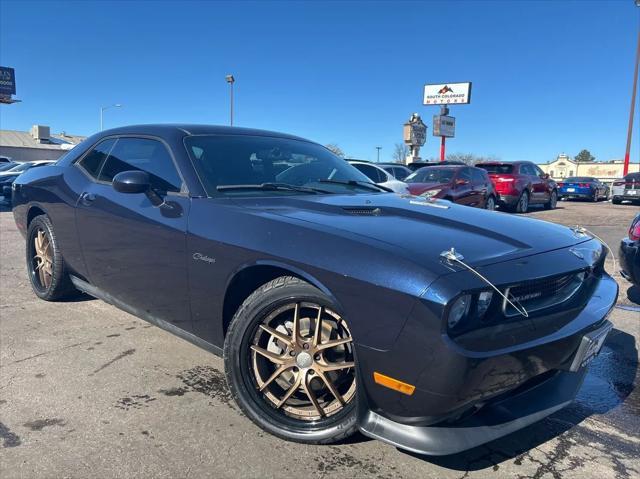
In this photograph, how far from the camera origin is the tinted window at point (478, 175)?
1165cm

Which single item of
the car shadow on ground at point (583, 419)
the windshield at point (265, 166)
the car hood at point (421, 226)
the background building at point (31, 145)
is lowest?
the car shadow on ground at point (583, 419)

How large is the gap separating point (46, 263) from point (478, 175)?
32.5 feet

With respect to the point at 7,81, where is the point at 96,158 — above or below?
below

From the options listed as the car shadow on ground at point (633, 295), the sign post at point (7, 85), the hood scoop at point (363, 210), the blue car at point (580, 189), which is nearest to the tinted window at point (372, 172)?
the car shadow on ground at point (633, 295)

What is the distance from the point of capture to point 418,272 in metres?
1.86

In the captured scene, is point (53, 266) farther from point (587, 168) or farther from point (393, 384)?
point (587, 168)

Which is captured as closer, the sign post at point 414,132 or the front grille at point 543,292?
the front grille at point 543,292

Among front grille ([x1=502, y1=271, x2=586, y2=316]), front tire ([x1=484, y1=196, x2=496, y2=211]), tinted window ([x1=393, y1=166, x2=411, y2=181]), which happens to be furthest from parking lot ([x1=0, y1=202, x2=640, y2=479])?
tinted window ([x1=393, y1=166, x2=411, y2=181])

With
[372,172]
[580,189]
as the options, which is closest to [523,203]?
[372,172]

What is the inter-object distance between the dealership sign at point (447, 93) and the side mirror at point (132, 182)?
39.1m

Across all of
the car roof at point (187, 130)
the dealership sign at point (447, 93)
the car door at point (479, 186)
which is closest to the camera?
the car roof at point (187, 130)

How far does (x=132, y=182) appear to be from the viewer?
9.29 feet

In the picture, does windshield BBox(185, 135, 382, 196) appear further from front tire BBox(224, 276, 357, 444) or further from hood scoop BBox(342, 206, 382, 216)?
front tire BBox(224, 276, 357, 444)

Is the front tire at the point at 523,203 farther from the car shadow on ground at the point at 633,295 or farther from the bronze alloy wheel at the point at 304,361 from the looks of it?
the bronze alloy wheel at the point at 304,361
